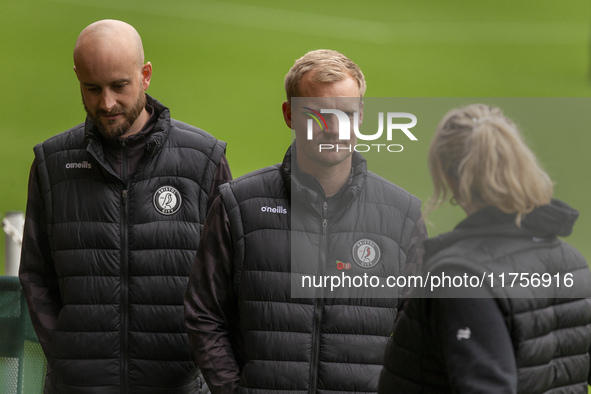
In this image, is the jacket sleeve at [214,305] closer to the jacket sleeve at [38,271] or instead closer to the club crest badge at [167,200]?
the club crest badge at [167,200]

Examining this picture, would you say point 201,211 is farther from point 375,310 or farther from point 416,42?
point 416,42

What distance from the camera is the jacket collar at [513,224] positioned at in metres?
0.98

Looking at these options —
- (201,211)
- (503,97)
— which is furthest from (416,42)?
(503,97)

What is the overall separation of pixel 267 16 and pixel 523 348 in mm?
5848

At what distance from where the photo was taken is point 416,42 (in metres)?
6.72

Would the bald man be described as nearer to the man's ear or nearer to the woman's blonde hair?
the man's ear

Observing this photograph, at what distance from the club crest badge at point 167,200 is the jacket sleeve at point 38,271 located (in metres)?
0.31

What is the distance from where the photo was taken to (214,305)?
1510 millimetres

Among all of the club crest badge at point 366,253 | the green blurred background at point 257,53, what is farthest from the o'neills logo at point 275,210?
the green blurred background at point 257,53

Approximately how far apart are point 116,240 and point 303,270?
0.54 meters

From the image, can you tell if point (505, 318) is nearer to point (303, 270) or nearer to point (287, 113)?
point (303, 270)

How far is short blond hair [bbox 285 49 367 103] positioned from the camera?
4.62 ft

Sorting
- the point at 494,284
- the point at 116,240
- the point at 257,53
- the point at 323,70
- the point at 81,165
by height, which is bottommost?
the point at 494,284

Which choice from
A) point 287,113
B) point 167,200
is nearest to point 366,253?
point 287,113
